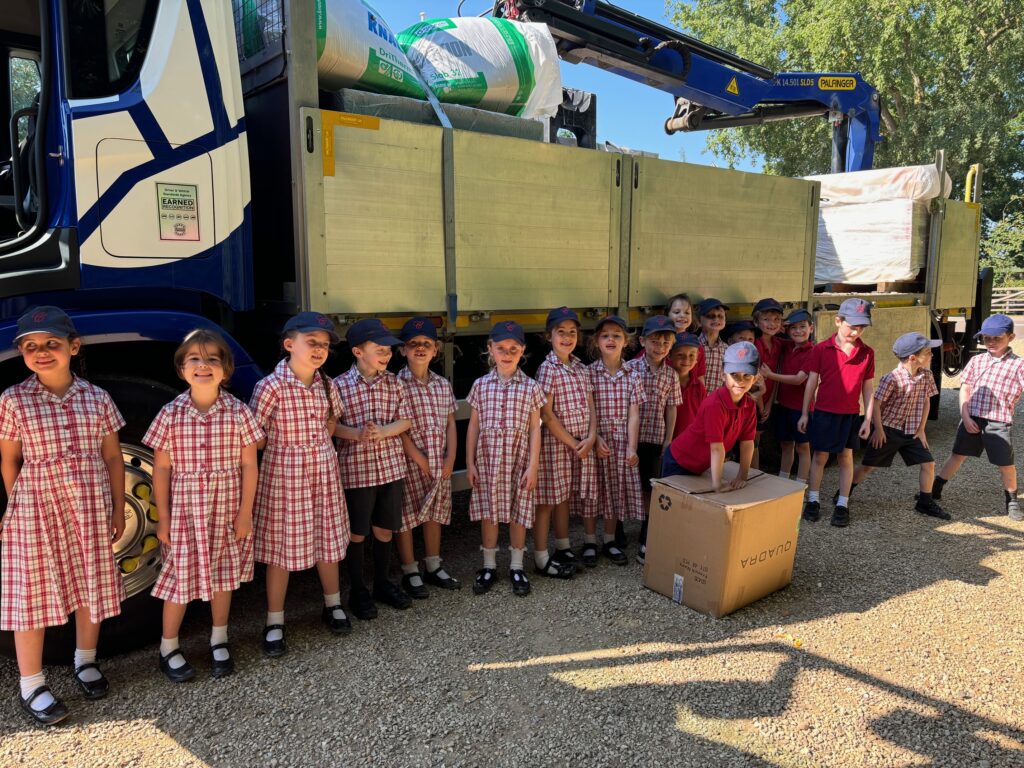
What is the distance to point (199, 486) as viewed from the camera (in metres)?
2.85

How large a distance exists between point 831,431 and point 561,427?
7.63ft

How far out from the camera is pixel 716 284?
5.13 m

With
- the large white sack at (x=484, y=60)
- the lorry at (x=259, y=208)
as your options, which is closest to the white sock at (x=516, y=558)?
the lorry at (x=259, y=208)

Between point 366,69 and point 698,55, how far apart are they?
5.12 metres

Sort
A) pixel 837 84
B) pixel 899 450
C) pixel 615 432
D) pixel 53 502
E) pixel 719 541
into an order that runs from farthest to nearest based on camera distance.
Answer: pixel 837 84 → pixel 899 450 → pixel 615 432 → pixel 719 541 → pixel 53 502

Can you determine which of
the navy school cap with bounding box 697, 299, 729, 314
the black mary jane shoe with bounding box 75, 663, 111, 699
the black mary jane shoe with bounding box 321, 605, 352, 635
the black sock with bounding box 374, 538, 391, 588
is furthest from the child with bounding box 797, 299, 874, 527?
the black mary jane shoe with bounding box 75, 663, 111, 699

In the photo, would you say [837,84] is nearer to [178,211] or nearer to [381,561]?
[381,561]

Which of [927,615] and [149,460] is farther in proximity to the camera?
[927,615]

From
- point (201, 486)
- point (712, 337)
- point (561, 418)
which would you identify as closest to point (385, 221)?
point (561, 418)

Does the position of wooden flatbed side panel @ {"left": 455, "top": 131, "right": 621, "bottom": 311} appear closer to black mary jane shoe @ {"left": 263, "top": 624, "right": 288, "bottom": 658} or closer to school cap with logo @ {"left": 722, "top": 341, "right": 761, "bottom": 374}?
school cap with logo @ {"left": 722, "top": 341, "right": 761, "bottom": 374}

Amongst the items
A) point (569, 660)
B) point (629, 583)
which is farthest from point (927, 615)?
point (569, 660)

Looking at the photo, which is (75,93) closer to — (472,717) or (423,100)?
(423,100)

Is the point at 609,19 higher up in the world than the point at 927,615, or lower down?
higher up

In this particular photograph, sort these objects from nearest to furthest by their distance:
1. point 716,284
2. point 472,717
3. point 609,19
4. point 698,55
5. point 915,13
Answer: point 472,717
point 716,284
point 609,19
point 698,55
point 915,13
